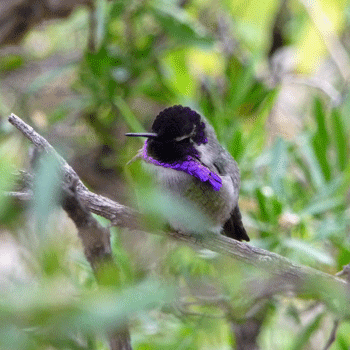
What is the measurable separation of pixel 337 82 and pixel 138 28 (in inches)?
57.8

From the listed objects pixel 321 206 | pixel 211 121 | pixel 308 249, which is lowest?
pixel 308 249

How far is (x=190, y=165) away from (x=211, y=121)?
0.52m

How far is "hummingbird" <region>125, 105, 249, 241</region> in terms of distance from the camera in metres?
1.83

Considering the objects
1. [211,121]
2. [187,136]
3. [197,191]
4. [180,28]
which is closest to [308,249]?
[197,191]

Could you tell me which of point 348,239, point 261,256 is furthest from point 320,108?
point 261,256

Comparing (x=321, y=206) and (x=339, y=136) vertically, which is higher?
(x=339, y=136)

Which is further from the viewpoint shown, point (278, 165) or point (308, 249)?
point (278, 165)

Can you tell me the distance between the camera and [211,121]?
233cm

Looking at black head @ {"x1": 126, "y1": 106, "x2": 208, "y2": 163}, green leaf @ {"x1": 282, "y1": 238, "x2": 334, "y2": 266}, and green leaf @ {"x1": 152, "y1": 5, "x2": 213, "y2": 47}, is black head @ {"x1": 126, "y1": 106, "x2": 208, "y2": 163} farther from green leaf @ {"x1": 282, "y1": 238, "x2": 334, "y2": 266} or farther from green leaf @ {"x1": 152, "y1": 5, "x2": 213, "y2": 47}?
green leaf @ {"x1": 152, "y1": 5, "x2": 213, "y2": 47}

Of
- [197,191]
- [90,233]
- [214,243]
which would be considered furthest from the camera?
[197,191]

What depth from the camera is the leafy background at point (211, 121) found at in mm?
1855

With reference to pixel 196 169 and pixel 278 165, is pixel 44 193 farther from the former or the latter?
pixel 278 165

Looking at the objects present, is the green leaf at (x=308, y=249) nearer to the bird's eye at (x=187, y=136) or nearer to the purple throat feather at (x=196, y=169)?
the purple throat feather at (x=196, y=169)

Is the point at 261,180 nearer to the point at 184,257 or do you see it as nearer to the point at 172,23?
the point at 184,257
